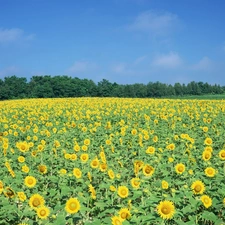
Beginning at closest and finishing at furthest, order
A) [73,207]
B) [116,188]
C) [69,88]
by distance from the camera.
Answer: [73,207]
[116,188]
[69,88]

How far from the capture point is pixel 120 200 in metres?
4.41

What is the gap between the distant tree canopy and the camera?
2375 inches

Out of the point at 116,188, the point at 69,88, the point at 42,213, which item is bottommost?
the point at 116,188

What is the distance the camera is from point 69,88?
62.1 metres

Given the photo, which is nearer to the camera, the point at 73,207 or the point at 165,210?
the point at 165,210

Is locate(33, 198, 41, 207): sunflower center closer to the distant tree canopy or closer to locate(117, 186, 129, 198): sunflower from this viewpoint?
locate(117, 186, 129, 198): sunflower

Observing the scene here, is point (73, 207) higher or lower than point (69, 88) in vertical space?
lower

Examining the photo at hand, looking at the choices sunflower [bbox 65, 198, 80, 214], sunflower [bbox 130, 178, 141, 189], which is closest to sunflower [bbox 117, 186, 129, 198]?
sunflower [bbox 130, 178, 141, 189]

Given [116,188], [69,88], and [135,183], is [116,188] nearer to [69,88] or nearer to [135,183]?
[135,183]

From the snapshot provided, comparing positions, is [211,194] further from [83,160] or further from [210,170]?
[83,160]

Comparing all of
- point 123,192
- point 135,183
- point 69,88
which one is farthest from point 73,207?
point 69,88

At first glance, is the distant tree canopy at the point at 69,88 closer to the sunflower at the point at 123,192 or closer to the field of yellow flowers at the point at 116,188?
the field of yellow flowers at the point at 116,188

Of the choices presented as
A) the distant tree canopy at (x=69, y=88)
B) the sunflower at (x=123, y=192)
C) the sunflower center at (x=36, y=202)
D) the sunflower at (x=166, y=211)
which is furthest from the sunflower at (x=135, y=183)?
the distant tree canopy at (x=69, y=88)

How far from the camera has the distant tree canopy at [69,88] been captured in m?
60.3
